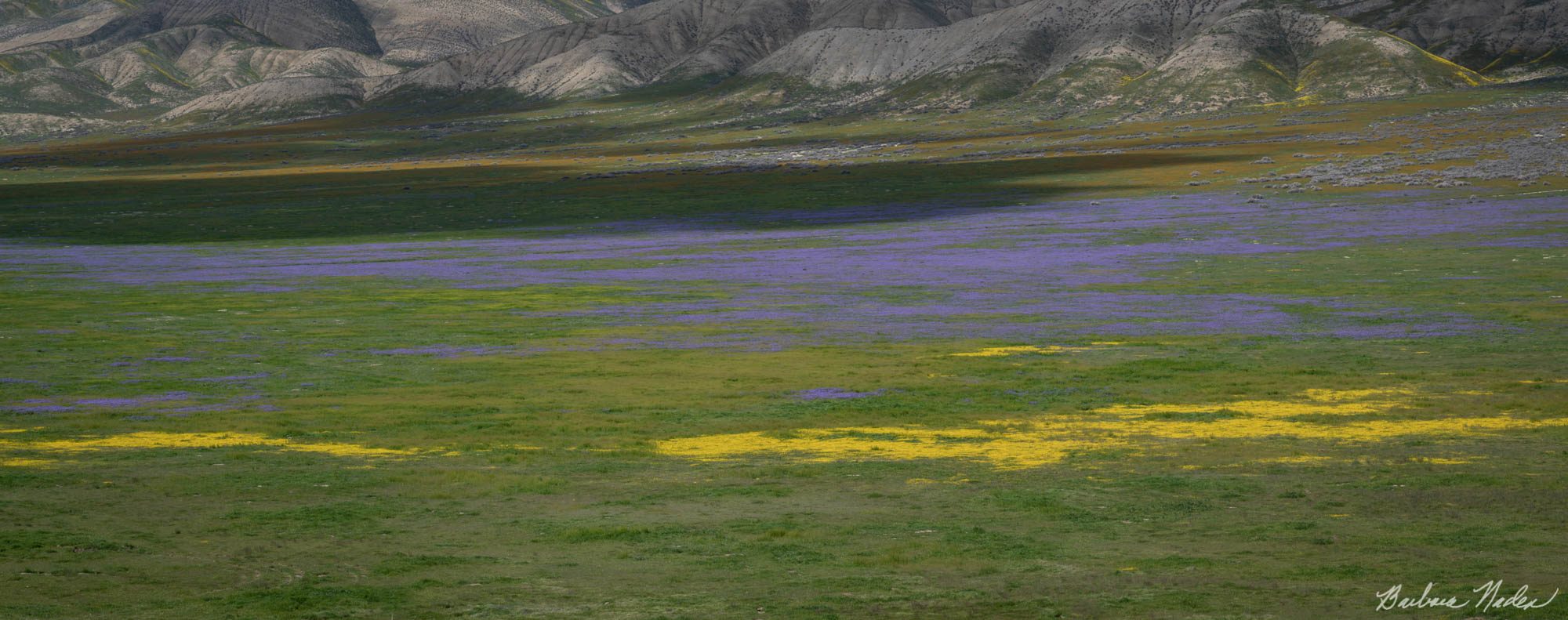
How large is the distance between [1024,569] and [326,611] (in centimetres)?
644

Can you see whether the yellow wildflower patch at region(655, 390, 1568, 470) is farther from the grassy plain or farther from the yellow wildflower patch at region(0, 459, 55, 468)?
the yellow wildflower patch at region(0, 459, 55, 468)

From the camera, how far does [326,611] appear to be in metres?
14.4

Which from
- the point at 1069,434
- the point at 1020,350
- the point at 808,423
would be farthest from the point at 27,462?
the point at 1020,350

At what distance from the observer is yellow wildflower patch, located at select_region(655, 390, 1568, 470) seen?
21.8 m

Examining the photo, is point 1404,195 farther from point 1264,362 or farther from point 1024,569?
point 1024,569

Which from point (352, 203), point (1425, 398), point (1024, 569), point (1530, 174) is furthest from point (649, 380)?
point (352, 203)

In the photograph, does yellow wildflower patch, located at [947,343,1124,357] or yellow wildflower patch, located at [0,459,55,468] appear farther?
yellow wildflower patch, located at [947,343,1124,357]
